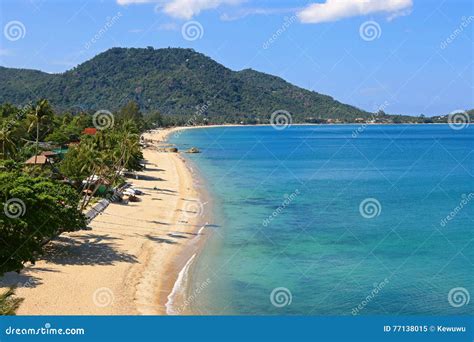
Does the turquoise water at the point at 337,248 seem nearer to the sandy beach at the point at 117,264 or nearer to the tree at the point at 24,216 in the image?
the sandy beach at the point at 117,264

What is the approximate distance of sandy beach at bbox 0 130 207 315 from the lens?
2375 centimetres

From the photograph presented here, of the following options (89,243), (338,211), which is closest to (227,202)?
(338,211)

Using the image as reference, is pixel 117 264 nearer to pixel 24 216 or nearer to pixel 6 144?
pixel 24 216

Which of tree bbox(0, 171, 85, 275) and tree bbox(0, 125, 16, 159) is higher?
tree bbox(0, 125, 16, 159)

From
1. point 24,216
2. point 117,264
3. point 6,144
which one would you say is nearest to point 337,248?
point 117,264

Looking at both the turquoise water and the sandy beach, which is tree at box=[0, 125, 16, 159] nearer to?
the sandy beach

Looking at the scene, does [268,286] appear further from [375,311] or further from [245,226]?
[245,226]

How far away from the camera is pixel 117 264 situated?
1165 inches

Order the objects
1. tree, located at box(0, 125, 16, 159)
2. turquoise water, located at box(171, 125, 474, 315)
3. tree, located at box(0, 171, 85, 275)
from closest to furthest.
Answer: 1. tree, located at box(0, 171, 85, 275)
2. turquoise water, located at box(171, 125, 474, 315)
3. tree, located at box(0, 125, 16, 159)

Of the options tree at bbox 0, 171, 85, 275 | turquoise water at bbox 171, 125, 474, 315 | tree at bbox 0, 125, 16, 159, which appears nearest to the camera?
tree at bbox 0, 171, 85, 275

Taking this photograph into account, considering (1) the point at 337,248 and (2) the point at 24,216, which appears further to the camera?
(1) the point at 337,248

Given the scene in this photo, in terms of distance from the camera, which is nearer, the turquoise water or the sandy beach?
the sandy beach

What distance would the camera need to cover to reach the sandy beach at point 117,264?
23.8 meters

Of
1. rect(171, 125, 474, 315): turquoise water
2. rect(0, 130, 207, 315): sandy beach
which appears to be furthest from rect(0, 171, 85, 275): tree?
rect(171, 125, 474, 315): turquoise water
